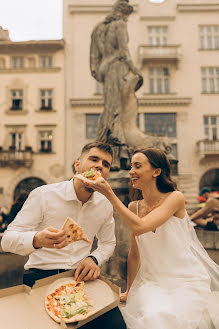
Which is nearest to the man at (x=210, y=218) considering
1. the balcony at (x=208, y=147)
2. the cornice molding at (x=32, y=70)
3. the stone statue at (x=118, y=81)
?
the stone statue at (x=118, y=81)

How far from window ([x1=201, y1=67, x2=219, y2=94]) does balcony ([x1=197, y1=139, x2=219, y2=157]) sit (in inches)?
176

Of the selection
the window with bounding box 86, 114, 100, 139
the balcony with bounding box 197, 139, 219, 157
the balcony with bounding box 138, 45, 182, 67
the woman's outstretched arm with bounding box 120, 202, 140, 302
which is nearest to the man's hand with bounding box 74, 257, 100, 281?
the woman's outstretched arm with bounding box 120, 202, 140, 302

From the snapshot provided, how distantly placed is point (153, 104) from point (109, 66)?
552 inches

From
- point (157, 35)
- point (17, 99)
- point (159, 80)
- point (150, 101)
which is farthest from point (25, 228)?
point (157, 35)

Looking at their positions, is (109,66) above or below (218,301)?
above

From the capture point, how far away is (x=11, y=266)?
3.62m

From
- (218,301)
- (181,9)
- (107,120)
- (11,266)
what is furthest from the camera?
(181,9)

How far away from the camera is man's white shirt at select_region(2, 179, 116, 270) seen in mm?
A: 2033

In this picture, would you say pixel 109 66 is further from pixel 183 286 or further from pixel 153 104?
pixel 153 104

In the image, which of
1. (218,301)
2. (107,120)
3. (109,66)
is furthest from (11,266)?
(109,66)

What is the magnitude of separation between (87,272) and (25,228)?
0.58 m

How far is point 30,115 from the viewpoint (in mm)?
20531

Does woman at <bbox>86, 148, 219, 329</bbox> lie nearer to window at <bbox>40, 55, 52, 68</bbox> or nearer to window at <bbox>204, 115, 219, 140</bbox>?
window at <bbox>204, 115, 219, 140</bbox>

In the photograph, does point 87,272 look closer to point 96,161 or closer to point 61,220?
point 61,220
